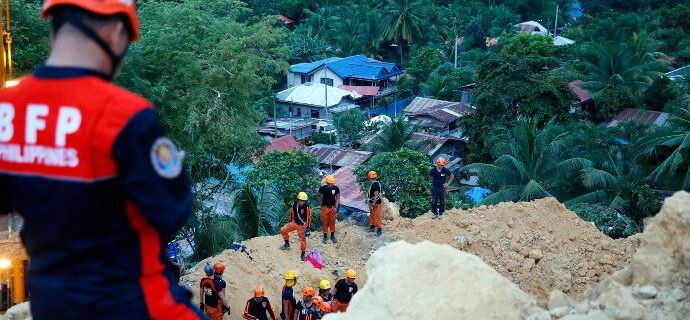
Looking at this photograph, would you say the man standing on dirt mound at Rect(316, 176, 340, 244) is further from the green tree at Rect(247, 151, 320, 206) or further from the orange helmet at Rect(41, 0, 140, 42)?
the orange helmet at Rect(41, 0, 140, 42)

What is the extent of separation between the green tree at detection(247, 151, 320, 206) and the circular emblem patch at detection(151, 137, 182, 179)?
19067 millimetres

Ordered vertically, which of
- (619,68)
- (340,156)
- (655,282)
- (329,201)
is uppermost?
(655,282)

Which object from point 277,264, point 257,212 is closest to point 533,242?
point 277,264

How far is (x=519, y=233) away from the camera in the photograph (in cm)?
1598

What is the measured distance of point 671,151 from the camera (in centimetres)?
2381

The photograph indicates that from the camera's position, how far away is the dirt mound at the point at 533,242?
14656mm

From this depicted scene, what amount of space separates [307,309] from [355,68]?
3540 centimetres

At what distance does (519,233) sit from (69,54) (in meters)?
14.1

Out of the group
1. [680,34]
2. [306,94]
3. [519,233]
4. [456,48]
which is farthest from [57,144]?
[680,34]

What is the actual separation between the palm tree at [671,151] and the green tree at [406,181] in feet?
23.4

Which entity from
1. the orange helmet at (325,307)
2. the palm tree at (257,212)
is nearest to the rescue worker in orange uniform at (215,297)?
the orange helmet at (325,307)

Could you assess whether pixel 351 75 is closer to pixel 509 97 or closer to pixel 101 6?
pixel 509 97

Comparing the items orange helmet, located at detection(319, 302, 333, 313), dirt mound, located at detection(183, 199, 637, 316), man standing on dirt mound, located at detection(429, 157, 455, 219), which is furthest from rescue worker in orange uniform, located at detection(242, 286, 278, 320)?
man standing on dirt mound, located at detection(429, 157, 455, 219)

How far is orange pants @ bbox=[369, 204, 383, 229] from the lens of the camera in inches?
644
